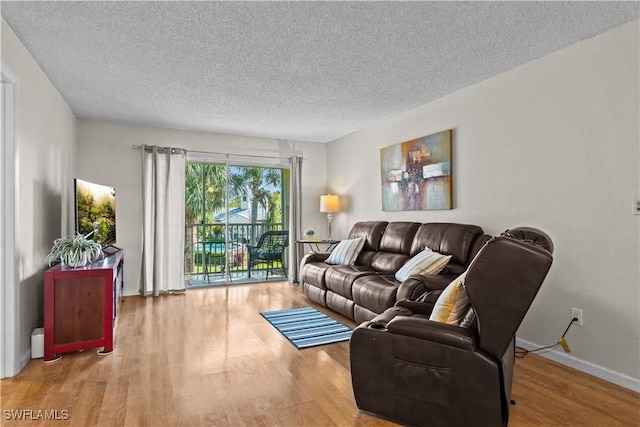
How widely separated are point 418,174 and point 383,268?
1.17 meters

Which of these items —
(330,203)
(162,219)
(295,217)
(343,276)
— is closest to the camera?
(343,276)

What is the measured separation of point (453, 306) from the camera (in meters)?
2.01

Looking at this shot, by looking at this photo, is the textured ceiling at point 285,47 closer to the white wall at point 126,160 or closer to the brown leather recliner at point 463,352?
the white wall at point 126,160

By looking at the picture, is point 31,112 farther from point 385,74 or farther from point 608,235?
point 608,235

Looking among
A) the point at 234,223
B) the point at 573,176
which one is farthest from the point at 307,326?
the point at 234,223

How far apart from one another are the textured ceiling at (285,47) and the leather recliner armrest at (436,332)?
1.85 metres

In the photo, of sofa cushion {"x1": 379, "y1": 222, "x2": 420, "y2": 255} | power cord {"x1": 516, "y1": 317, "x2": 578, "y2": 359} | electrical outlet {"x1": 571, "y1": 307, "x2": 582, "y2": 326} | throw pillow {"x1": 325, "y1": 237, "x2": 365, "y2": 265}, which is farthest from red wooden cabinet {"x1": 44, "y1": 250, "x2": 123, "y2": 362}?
electrical outlet {"x1": 571, "y1": 307, "x2": 582, "y2": 326}

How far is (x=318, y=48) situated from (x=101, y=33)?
153 cm

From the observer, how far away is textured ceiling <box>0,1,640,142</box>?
2324 millimetres

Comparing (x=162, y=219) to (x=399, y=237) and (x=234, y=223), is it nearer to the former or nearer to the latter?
(x=234, y=223)

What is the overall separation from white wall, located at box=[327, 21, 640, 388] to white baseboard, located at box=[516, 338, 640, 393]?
0.05ft

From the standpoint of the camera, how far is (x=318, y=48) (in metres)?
2.85

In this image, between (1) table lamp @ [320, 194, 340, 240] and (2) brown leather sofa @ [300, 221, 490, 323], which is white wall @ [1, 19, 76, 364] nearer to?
(2) brown leather sofa @ [300, 221, 490, 323]

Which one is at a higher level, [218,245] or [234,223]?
[234,223]
